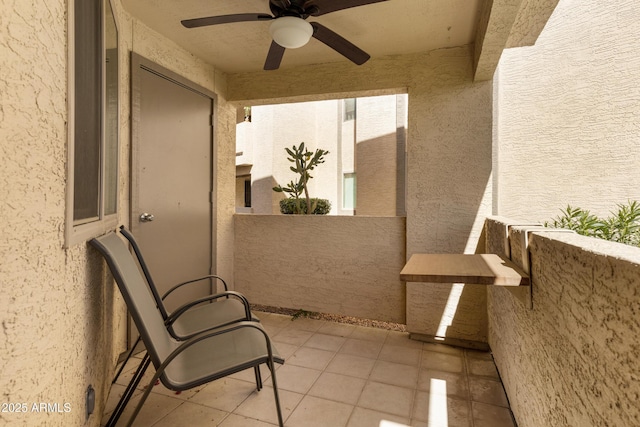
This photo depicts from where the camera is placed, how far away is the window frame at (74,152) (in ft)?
3.66

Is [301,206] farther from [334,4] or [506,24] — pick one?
[506,24]

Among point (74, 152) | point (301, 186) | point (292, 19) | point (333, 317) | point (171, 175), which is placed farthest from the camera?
point (301, 186)

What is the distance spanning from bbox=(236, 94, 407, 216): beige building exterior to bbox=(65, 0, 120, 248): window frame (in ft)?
18.0

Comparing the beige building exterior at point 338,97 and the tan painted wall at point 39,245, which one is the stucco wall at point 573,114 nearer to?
the beige building exterior at point 338,97

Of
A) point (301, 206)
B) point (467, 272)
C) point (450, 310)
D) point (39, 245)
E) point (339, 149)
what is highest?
point (339, 149)

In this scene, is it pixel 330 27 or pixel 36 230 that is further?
pixel 330 27

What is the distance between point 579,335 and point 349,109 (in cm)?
827

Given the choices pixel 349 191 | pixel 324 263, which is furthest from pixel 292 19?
pixel 349 191

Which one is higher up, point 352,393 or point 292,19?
point 292,19

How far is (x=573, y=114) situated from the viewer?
135 inches

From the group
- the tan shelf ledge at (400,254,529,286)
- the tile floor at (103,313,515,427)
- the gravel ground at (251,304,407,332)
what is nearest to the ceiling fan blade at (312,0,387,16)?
the tan shelf ledge at (400,254,529,286)

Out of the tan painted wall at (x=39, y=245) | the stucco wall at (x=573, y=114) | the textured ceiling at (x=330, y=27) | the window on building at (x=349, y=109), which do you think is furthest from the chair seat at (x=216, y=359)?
the window on building at (x=349, y=109)

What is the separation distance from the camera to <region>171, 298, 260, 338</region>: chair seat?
1.98m

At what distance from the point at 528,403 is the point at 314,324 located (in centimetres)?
211
